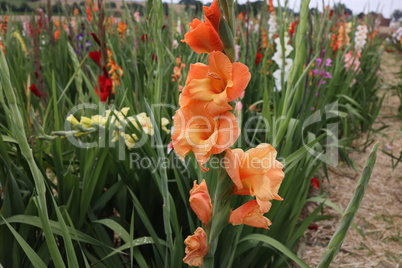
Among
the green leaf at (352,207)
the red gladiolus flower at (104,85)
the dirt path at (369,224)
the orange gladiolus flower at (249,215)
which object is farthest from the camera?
the dirt path at (369,224)

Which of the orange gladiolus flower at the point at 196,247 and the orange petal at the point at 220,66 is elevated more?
the orange petal at the point at 220,66

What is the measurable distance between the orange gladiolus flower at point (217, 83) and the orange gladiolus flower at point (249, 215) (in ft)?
0.60

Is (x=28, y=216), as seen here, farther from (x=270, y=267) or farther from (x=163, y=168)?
(x=270, y=267)

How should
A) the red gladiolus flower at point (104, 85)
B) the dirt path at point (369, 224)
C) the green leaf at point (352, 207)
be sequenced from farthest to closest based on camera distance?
the dirt path at point (369, 224), the red gladiolus flower at point (104, 85), the green leaf at point (352, 207)

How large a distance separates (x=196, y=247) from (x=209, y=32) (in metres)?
0.36

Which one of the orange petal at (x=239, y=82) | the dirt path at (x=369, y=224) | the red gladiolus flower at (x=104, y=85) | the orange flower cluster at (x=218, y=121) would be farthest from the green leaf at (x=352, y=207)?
the red gladiolus flower at (x=104, y=85)

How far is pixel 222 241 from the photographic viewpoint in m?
1.17

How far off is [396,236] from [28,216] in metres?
1.77

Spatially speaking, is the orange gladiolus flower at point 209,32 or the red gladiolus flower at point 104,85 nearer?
the orange gladiolus flower at point 209,32

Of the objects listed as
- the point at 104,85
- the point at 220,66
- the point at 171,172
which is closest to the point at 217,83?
the point at 220,66

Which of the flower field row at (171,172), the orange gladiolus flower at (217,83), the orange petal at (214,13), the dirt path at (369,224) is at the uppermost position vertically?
the orange petal at (214,13)

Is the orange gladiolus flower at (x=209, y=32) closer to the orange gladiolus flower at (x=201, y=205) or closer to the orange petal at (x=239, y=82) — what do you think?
the orange petal at (x=239, y=82)

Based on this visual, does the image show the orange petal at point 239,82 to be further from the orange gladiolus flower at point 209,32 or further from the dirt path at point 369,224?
the dirt path at point 369,224

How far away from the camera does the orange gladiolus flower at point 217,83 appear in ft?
1.85
